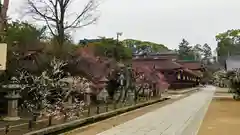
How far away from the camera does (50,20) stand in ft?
91.9

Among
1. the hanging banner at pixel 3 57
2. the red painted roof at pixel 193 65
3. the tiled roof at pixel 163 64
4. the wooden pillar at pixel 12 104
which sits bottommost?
the wooden pillar at pixel 12 104

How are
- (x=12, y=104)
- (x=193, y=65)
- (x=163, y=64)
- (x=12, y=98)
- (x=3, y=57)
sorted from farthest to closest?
1. (x=193, y=65)
2. (x=163, y=64)
3. (x=12, y=98)
4. (x=12, y=104)
5. (x=3, y=57)

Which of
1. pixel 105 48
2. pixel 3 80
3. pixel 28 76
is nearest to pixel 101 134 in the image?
pixel 28 76

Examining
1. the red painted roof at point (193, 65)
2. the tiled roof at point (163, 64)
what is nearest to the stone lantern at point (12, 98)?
the tiled roof at point (163, 64)

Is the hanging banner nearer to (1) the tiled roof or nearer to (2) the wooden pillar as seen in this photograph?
(2) the wooden pillar

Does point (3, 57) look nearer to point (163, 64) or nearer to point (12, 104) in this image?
point (12, 104)

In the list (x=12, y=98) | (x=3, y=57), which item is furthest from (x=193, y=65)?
(x=3, y=57)

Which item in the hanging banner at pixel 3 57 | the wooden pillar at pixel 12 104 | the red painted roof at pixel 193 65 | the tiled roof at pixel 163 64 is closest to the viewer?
the hanging banner at pixel 3 57

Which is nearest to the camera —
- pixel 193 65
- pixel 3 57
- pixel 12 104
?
pixel 3 57

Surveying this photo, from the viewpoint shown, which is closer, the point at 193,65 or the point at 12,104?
the point at 12,104

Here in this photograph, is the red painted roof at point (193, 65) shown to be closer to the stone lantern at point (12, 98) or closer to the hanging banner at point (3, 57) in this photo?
the stone lantern at point (12, 98)

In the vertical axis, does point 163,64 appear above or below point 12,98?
above

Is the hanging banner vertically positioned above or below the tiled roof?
below

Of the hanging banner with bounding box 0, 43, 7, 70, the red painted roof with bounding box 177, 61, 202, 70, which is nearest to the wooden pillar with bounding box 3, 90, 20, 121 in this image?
the hanging banner with bounding box 0, 43, 7, 70
